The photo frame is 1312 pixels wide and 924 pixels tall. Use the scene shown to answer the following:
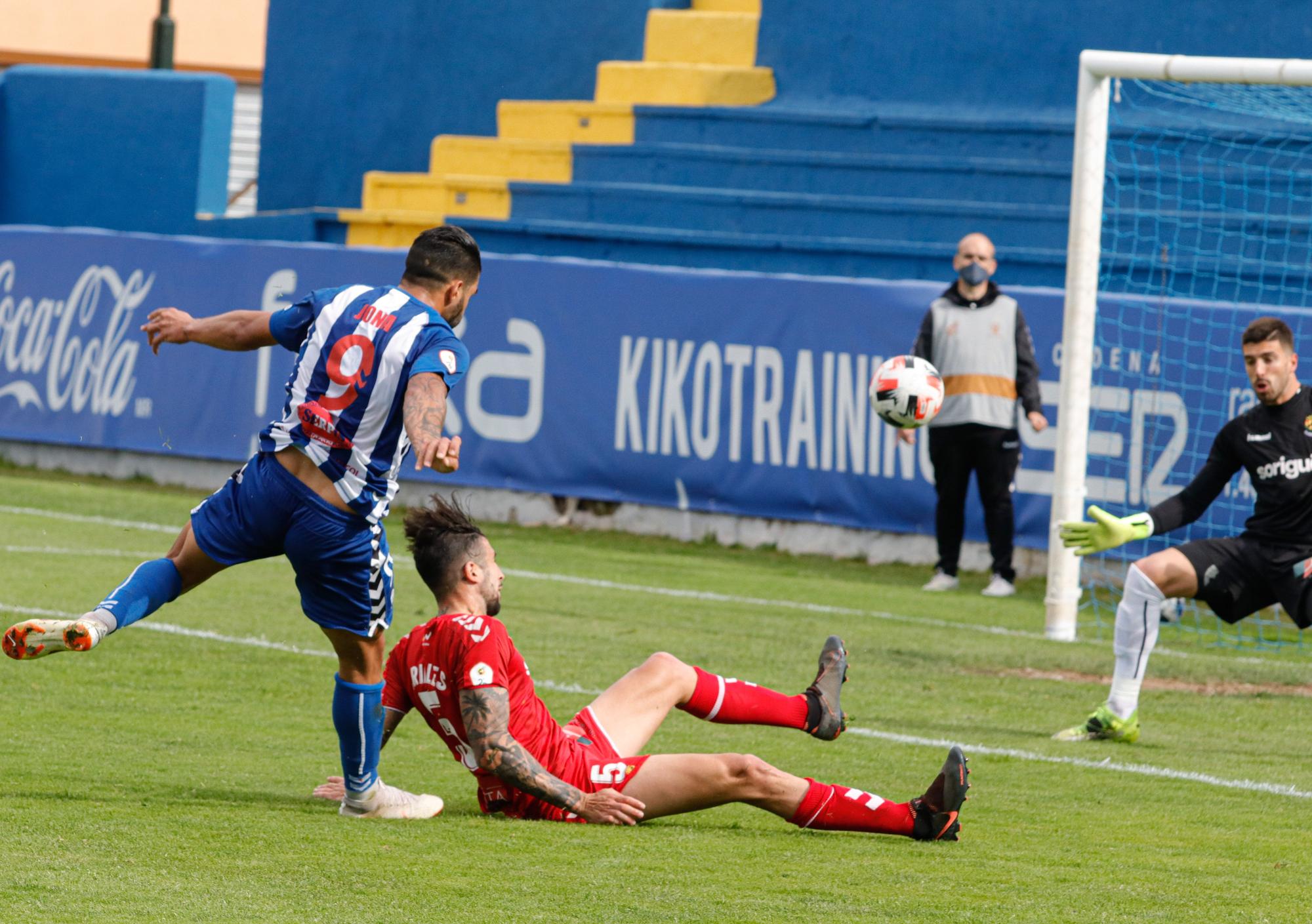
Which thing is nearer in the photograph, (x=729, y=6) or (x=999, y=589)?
(x=999, y=589)

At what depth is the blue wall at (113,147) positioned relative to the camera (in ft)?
71.0

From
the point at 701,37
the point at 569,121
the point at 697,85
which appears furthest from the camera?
the point at 701,37

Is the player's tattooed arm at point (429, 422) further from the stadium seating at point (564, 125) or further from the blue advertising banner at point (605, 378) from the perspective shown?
the stadium seating at point (564, 125)

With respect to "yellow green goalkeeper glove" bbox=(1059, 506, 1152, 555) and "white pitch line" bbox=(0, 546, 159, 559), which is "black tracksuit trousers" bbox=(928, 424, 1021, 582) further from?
"white pitch line" bbox=(0, 546, 159, 559)

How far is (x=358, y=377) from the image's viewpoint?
546 centimetres

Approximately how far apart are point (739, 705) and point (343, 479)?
1.37 m

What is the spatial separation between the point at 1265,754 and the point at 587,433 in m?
7.50

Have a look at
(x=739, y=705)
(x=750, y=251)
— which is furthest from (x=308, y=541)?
(x=750, y=251)

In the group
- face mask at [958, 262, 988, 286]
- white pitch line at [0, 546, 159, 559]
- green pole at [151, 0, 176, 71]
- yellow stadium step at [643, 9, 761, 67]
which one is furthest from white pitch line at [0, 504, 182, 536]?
green pole at [151, 0, 176, 71]

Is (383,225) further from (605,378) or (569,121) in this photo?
(605,378)

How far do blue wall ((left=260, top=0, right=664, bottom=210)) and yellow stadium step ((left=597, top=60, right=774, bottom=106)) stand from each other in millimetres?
1515

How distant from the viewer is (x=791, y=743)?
7.52 m

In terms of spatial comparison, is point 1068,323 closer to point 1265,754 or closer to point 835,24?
point 1265,754

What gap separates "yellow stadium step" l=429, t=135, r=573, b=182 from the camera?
19391mm
